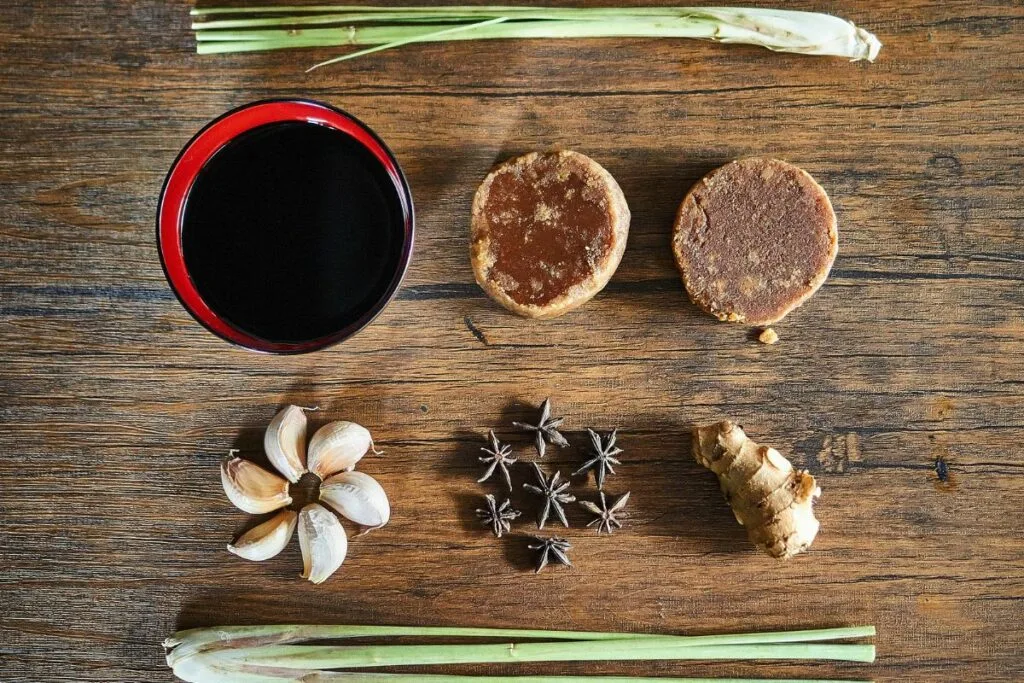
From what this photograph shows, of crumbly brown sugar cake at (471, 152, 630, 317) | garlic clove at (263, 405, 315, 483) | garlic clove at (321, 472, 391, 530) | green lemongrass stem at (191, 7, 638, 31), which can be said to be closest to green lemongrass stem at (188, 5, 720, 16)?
green lemongrass stem at (191, 7, 638, 31)

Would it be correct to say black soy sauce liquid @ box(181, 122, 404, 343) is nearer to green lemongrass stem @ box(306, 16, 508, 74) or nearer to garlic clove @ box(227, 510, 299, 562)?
green lemongrass stem @ box(306, 16, 508, 74)

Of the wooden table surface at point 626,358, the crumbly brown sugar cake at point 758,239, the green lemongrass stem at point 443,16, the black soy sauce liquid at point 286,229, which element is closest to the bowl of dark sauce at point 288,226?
the black soy sauce liquid at point 286,229

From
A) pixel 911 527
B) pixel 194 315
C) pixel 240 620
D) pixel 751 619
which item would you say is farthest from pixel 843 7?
pixel 240 620

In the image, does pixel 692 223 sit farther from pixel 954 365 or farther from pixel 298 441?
pixel 298 441

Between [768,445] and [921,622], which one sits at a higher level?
[768,445]

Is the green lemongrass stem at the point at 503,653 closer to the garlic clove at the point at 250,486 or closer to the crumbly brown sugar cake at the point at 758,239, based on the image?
the garlic clove at the point at 250,486

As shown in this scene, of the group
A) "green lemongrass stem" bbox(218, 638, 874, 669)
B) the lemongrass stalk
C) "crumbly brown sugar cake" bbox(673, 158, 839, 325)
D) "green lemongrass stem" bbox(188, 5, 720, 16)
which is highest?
"green lemongrass stem" bbox(188, 5, 720, 16)
